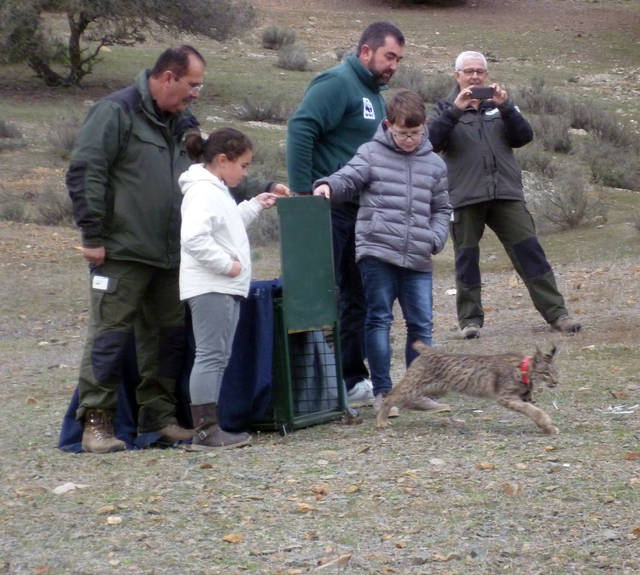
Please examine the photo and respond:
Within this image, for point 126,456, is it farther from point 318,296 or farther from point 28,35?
point 28,35

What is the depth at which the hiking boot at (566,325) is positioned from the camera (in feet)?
31.9

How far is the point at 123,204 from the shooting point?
620 cm

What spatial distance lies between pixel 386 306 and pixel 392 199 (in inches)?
22.2

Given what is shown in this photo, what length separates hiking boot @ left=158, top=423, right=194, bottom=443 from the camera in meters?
6.54

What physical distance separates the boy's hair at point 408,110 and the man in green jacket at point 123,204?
41.6 inches

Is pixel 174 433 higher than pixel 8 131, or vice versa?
pixel 174 433

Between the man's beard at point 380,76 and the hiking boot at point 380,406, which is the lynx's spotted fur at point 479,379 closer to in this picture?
the hiking boot at point 380,406

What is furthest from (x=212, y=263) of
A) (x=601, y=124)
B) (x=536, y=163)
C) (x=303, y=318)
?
(x=601, y=124)

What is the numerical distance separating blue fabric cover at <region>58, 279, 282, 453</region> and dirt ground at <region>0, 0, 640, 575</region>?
0.16 metres

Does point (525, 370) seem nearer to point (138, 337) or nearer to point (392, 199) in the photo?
point (392, 199)

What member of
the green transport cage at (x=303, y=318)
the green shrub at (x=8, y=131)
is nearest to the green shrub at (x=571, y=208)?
the green shrub at (x=8, y=131)

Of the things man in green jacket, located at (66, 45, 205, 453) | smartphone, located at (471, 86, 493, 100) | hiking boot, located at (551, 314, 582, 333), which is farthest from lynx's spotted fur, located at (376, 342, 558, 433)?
hiking boot, located at (551, 314, 582, 333)

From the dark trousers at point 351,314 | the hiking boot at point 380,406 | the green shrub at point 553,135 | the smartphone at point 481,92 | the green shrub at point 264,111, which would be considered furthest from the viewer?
the green shrub at point 264,111

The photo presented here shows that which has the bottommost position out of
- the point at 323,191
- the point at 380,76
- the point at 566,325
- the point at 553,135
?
the point at 553,135
